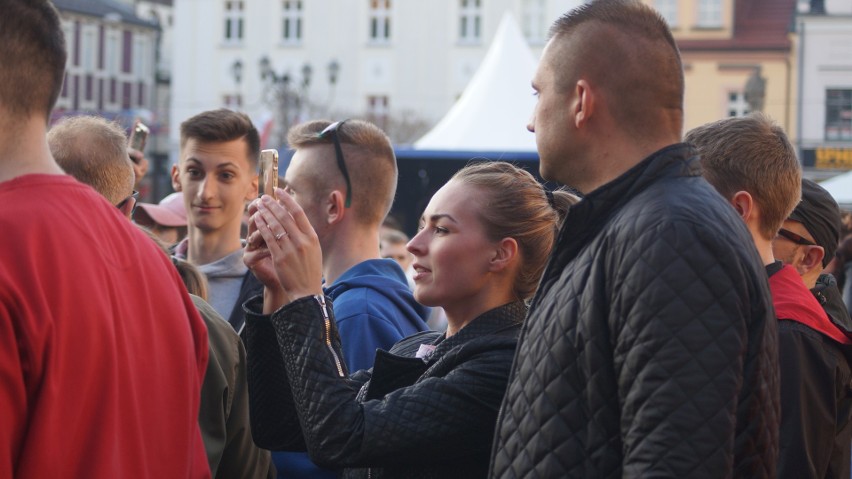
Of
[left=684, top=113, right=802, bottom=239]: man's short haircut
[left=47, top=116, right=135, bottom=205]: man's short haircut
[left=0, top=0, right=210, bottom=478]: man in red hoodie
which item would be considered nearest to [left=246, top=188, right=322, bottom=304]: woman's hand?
[left=0, top=0, right=210, bottom=478]: man in red hoodie

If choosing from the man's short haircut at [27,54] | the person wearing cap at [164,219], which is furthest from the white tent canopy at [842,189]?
the man's short haircut at [27,54]

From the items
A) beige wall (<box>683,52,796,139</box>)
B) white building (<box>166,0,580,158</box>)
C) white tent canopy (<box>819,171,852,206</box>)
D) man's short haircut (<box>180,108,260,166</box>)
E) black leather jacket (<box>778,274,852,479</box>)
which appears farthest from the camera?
white building (<box>166,0,580,158</box>)

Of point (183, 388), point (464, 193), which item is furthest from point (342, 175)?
point (183, 388)

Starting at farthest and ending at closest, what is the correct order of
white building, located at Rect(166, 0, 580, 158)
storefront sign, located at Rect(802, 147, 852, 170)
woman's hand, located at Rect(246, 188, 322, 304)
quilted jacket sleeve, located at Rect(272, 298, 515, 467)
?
white building, located at Rect(166, 0, 580, 158) < storefront sign, located at Rect(802, 147, 852, 170) < woman's hand, located at Rect(246, 188, 322, 304) < quilted jacket sleeve, located at Rect(272, 298, 515, 467)

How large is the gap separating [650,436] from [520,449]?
31 centimetres

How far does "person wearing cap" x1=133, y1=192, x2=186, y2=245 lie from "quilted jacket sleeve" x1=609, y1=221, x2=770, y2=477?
14.1 ft

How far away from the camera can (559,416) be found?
231 cm

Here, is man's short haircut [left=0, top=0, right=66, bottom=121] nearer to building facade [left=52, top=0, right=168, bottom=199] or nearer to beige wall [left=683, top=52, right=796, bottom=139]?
beige wall [left=683, top=52, right=796, bottom=139]

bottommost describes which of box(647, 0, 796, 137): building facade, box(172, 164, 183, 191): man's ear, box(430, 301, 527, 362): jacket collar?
box(430, 301, 527, 362): jacket collar

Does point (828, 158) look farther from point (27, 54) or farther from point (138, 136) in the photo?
point (27, 54)

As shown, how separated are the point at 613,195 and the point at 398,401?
806 millimetres

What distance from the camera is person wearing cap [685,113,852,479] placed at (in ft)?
10.6

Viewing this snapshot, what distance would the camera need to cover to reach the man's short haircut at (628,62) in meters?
2.48

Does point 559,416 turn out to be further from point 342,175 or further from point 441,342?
point 342,175
